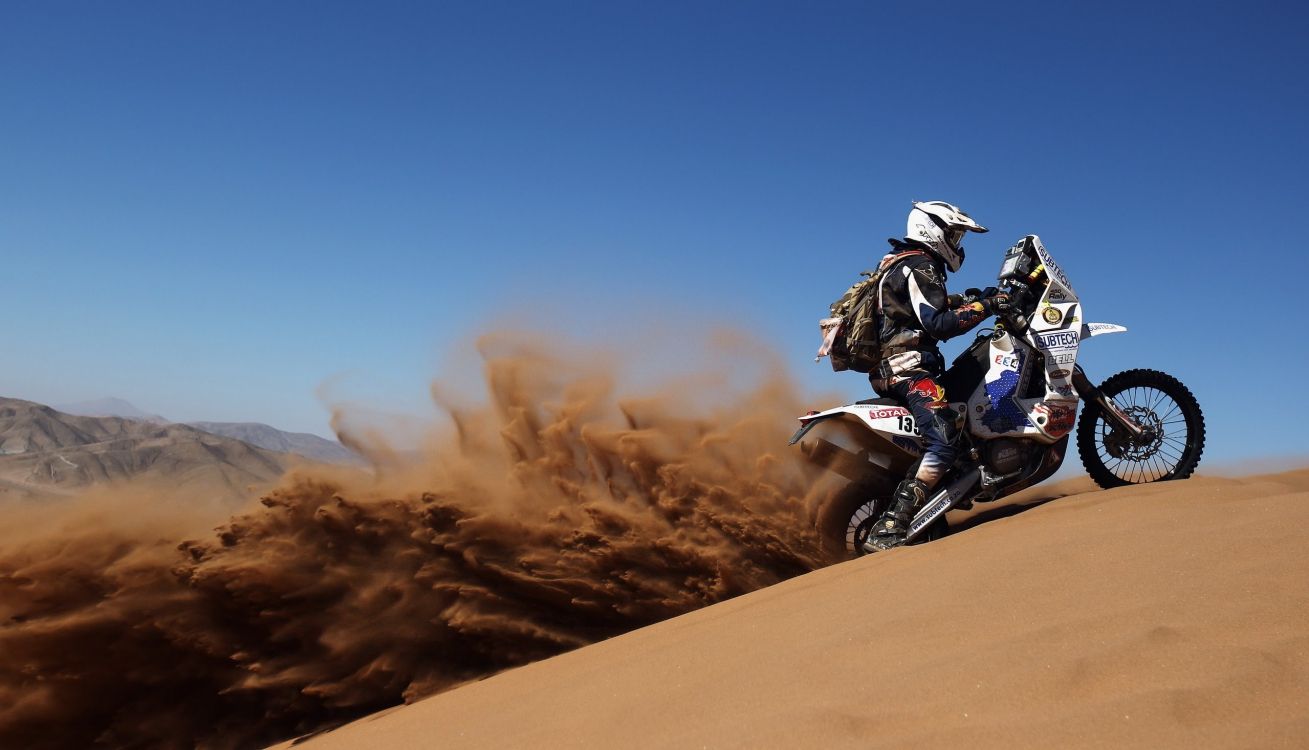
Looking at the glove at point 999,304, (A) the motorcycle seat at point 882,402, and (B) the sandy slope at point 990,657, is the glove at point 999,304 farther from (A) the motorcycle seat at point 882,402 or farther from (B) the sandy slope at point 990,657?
(B) the sandy slope at point 990,657

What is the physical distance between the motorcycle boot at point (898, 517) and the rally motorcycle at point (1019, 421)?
7 centimetres

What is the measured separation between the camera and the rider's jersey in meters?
5.62

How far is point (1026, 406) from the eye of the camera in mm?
5754

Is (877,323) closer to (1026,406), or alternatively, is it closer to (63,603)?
(1026,406)

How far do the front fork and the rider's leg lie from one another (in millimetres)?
886

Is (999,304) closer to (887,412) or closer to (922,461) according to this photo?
(887,412)

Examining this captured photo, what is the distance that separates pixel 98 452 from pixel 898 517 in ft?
171

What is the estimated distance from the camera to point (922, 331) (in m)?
5.80

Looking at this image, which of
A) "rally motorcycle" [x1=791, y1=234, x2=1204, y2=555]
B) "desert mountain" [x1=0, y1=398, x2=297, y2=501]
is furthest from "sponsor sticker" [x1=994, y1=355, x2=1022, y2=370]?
"desert mountain" [x1=0, y1=398, x2=297, y2=501]

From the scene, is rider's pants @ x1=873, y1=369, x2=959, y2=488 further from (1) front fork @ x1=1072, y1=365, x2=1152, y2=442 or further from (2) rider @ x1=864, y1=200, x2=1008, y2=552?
(1) front fork @ x1=1072, y1=365, x2=1152, y2=442

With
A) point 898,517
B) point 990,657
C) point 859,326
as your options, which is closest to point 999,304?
point 859,326

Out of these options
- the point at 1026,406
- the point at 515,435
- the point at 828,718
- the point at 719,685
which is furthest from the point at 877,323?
the point at 828,718

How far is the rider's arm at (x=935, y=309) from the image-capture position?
5609mm

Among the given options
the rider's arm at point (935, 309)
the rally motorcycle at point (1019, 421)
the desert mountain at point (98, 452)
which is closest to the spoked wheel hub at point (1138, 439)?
the rally motorcycle at point (1019, 421)
